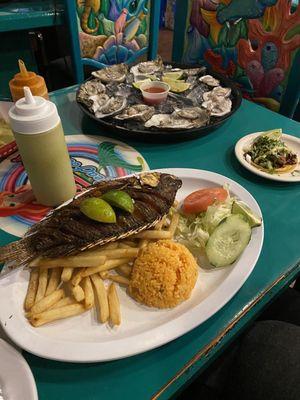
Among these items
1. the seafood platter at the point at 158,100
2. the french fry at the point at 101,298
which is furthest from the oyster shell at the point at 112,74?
the french fry at the point at 101,298

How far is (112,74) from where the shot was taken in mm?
1797

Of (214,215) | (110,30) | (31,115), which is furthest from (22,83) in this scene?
(110,30)

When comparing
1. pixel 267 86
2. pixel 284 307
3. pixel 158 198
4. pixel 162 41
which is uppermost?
pixel 158 198

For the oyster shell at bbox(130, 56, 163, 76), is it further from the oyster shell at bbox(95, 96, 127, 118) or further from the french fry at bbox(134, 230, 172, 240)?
the french fry at bbox(134, 230, 172, 240)

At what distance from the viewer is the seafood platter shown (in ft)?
4.63

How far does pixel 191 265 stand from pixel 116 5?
1.94m

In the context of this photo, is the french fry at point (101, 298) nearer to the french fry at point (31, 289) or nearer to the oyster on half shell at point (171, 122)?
the french fry at point (31, 289)

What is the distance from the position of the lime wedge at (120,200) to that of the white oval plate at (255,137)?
0.56 m

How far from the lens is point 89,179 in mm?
1254

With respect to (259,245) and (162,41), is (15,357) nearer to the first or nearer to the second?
(259,245)

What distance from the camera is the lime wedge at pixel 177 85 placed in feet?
5.63

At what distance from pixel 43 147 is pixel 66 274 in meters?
0.39

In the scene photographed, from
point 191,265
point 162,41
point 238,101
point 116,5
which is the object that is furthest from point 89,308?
point 162,41

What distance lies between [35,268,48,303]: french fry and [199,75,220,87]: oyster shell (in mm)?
1360
